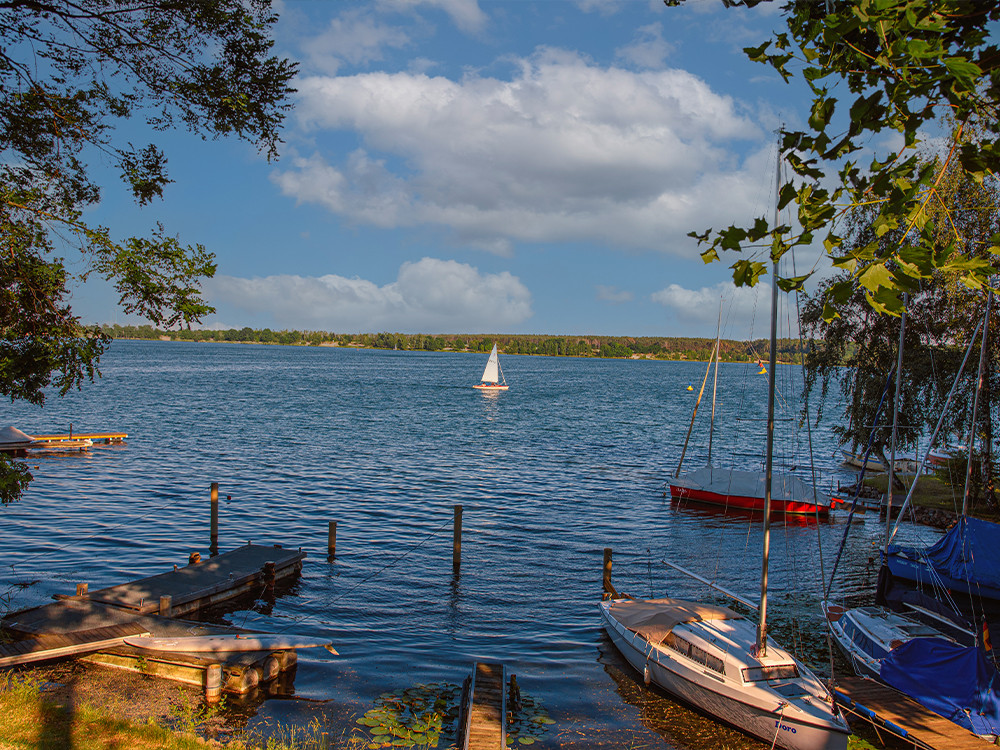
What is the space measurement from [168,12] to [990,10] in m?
12.2

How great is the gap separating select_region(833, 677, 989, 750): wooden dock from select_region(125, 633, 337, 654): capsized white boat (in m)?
13.7

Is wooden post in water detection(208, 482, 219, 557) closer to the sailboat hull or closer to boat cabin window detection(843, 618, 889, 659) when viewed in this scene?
boat cabin window detection(843, 618, 889, 659)

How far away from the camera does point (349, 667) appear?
19.0 meters

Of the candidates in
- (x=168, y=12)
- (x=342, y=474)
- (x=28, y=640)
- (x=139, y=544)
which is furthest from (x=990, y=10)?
(x=342, y=474)

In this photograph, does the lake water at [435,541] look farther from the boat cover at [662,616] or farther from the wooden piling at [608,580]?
the boat cover at [662,616]

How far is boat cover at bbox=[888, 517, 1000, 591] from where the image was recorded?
71.1ft

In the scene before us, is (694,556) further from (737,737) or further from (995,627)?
(737,737)

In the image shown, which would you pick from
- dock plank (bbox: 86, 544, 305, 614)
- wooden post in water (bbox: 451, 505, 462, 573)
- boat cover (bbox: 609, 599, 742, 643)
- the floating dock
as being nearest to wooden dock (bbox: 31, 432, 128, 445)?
dock plank (bbox: 86, 544, 305, 614)

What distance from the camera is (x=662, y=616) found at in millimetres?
19031

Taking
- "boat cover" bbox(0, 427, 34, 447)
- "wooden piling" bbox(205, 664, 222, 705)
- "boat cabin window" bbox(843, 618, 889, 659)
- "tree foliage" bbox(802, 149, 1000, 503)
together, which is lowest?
"wooden piling" bbox(205, 664, 222, 705)

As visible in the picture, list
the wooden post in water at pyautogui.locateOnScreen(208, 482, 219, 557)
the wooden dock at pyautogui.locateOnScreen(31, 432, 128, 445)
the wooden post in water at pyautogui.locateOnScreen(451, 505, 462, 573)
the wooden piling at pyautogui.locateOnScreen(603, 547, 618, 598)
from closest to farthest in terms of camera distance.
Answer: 1. the wooden piling at pyautogui.locateOnScreen(603, 547, 618, 598)
2. the wooden post in water at pyautogui.locateOnScreen(451, 505, 462, 573)
3. the wooden post in water at pyautogui.locateOnScreen(208, 482, 219, 557)
4. the wooden dock at pyautogui.locateOnScreen(31, 432, 128, 445)

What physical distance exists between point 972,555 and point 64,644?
1061 inches

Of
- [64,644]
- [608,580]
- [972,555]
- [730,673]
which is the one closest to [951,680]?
[730,673]

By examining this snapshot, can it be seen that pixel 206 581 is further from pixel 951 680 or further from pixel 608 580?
pixel 951 680
